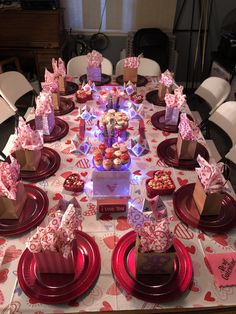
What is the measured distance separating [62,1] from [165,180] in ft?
9.33

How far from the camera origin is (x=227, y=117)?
71.1 inches

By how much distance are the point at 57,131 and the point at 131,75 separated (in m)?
0.83

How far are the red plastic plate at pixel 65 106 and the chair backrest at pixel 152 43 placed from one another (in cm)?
171

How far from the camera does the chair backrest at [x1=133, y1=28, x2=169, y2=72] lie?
3217 mm

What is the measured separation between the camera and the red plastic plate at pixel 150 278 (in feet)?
2.74

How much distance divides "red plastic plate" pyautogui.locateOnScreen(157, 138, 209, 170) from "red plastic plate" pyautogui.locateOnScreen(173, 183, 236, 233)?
0.57 feet

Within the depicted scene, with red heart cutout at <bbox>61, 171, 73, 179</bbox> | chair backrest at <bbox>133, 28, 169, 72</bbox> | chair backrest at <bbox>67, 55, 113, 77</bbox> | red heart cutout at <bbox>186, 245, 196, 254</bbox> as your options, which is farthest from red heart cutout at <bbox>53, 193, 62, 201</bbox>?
chair backrest at <bbox>133, 28, 169, 72</bbox>

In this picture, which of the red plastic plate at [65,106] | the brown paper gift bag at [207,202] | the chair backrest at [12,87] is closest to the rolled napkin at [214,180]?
the brown paper gift bag at [207,202]

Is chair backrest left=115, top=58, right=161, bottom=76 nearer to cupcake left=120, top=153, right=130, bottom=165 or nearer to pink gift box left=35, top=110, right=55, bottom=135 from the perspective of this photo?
pink gift box left=35, top=110, right=55, bottom=135

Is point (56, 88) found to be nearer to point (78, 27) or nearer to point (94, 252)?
point (94, 252)

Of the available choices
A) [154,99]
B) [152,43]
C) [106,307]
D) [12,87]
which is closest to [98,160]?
[106,307]

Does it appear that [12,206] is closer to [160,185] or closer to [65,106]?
[160,185]

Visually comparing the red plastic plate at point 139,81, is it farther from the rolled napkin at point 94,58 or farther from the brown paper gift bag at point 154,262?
the brown paper gift bag at point 154,262

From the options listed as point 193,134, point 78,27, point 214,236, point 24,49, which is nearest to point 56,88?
point 193,134
